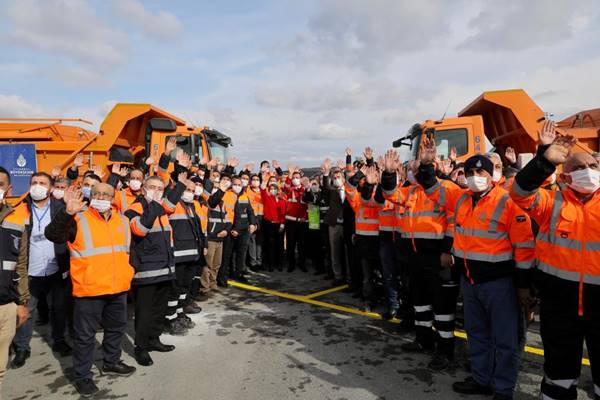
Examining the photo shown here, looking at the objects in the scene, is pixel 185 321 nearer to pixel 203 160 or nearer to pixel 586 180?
pixel 203 160

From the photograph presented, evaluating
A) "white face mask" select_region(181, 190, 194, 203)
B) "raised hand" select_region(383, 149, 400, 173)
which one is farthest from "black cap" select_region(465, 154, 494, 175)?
"white face mask" select_region(181, 190, 194, 203)

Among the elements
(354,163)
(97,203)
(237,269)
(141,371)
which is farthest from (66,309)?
(354,163)

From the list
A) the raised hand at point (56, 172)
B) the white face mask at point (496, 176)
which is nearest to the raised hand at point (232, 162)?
the raised hand at point (56, 172)

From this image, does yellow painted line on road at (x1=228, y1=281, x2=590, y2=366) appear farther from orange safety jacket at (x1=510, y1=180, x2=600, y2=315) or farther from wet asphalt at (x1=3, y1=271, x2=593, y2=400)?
orange safety jacket at (x1=510, y1=180, x2=600, y2=315)

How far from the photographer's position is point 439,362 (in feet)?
12.8

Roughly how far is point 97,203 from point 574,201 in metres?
3.81

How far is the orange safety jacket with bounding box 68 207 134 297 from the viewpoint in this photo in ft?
11.3

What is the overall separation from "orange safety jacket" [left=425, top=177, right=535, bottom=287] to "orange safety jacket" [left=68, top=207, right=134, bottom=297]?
3131mm

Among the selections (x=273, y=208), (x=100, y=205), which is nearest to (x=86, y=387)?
(x=100, y=205)

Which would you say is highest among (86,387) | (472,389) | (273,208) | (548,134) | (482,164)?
(548,134)

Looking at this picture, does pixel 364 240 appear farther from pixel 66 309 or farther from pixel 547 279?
pixel 66 309

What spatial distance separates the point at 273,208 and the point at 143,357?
5.07 m

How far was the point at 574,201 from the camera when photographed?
2.62 metres

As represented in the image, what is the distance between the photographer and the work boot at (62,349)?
14.3 ft
